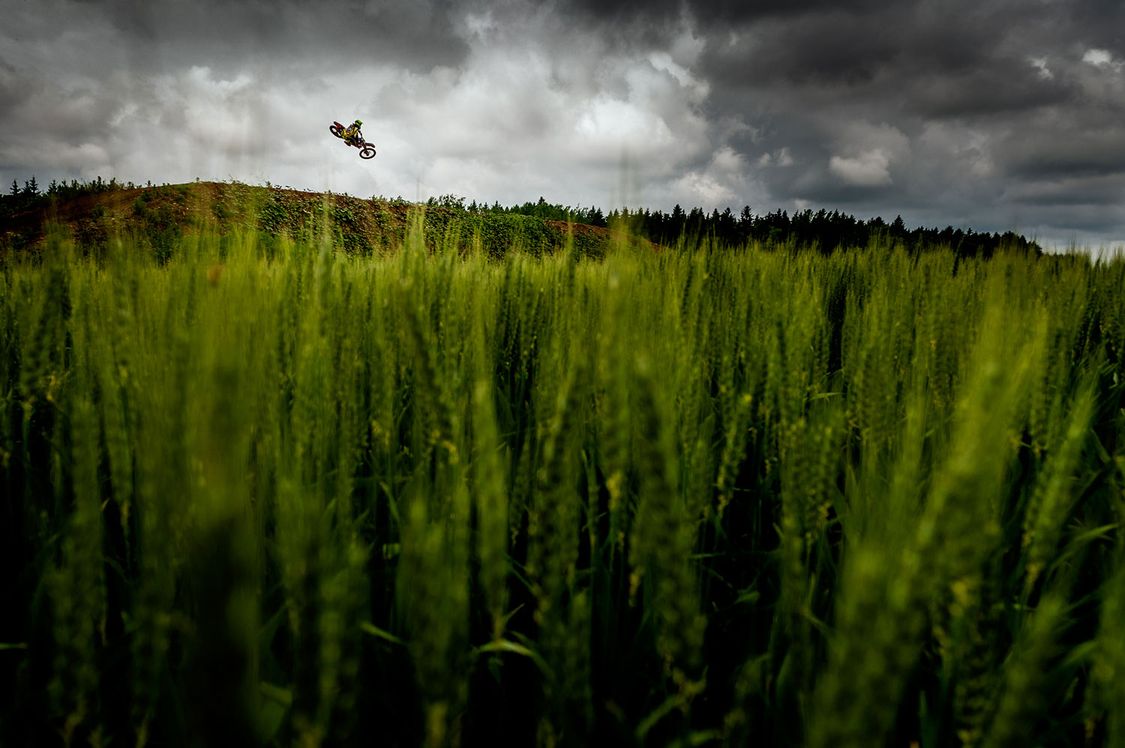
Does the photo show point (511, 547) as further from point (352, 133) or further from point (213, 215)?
point (352, 133)

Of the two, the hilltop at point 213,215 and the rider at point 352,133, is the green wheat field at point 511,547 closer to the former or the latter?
the hilltop at point 213,215

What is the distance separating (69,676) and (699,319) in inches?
62.7

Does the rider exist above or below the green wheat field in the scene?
above

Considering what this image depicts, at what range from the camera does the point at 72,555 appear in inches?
23.1

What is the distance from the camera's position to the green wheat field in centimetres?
46

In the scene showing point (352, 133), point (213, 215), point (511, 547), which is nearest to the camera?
point (511, 547)

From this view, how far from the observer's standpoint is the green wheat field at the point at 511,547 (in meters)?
0.46

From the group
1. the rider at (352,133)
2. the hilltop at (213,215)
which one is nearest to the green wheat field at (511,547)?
the hilltop at (213,215)

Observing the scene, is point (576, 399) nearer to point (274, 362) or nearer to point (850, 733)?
point (850, 733)

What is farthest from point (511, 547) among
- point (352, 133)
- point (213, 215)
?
point (352, 133)

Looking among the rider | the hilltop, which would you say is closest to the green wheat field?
the hilltop

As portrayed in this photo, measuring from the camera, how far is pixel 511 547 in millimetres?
1154

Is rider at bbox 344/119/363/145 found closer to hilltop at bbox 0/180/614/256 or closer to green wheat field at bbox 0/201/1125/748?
hilltop at bbox 0/180/614/256

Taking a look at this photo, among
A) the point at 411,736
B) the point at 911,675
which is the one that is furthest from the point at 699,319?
the point at 411,736
